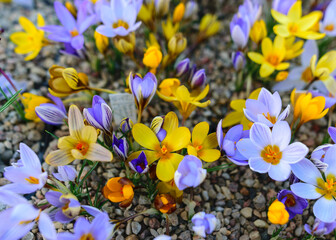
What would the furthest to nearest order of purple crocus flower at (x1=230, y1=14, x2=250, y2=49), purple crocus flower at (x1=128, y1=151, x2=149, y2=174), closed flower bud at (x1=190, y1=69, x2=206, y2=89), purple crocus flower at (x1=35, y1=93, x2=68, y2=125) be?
1. purple crocus flower at (x1=230, y1=14, x2=250, y2=49)
2. closed flower bud at (x1=190, y1=69, x2=206, y2=89)
3. purple crocus flower at (x1=35, y1=93, x2=68, y2=125)
4. purple crocus flower at (x1=128, y1=151, x2=149, y2=174)

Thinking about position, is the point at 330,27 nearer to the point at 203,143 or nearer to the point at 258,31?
the point at 258,31

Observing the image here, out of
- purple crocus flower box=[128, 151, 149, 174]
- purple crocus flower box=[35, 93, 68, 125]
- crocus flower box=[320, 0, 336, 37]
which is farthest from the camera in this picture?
crocus flower box=[320, 0, 336, 37]

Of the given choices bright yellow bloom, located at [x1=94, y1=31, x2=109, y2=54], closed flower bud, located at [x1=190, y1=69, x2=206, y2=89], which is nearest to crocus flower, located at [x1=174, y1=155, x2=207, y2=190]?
closed flower bud, located at [x1=190, y1=69, x2=206, y2=89]

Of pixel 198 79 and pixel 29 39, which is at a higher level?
pixel 29 39

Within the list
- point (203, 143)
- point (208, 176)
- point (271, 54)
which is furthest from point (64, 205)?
point (271, 54)

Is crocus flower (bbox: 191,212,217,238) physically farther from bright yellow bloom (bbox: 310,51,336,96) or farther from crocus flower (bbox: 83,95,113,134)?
bright yellow bloom (bbox: 310,51,336,96)

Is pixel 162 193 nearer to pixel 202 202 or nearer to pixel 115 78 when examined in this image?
pixel 202 202
